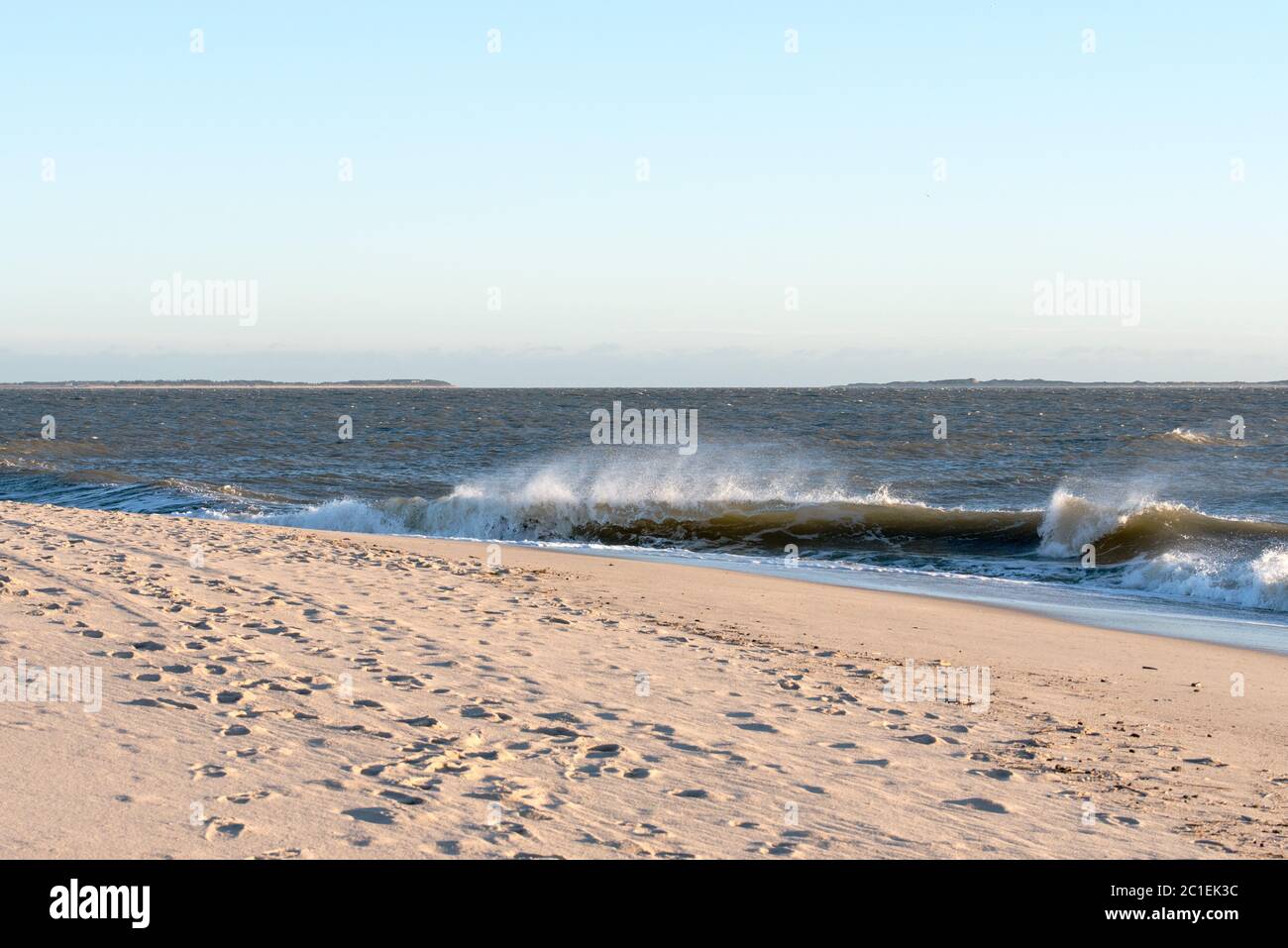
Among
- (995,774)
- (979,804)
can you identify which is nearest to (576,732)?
(979,804)

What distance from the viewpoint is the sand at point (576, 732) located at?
4816 mm

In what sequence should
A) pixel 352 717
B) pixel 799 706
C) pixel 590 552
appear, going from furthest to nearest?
1. pixel 590 552
2. pixel 799 706
3. pixel 352 717

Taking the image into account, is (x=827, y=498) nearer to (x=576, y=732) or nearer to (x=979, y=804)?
(x=576, y=732)

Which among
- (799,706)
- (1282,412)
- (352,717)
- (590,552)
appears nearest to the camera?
(352,717)

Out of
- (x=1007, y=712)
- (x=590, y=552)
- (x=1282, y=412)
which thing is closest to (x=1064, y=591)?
(x=590, y=552)

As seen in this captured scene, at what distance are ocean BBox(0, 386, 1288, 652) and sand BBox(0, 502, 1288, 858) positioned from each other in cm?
477

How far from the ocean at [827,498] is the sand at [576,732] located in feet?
15.7

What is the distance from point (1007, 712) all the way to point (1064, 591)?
9485 mm

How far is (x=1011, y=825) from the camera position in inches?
206

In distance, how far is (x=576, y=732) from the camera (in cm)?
628

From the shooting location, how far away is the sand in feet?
15.8

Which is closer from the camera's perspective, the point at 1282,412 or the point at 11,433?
the point at 11,433

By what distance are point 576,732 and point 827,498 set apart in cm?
1983
